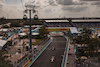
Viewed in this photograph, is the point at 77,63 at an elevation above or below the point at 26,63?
below

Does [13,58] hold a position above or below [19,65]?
below

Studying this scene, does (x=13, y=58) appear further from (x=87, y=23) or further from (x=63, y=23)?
(x=87, y=23)

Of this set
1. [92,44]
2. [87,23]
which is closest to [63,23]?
[87,23]

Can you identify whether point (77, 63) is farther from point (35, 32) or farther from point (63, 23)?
point (63, 23)

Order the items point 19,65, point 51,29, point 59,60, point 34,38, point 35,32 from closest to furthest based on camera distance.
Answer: point 19,65, point 59,60, point 34,38, point 35,32, point 51,29

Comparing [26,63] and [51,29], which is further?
[51,29]

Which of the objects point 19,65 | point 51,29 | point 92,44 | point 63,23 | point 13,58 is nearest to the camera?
point 19,65

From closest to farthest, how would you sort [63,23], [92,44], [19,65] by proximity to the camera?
[19,65], [92,44], [63,23]

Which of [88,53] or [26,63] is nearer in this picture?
[26,63]

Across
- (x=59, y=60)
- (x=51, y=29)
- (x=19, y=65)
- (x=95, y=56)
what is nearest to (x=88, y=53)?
(x=95, y=56)
